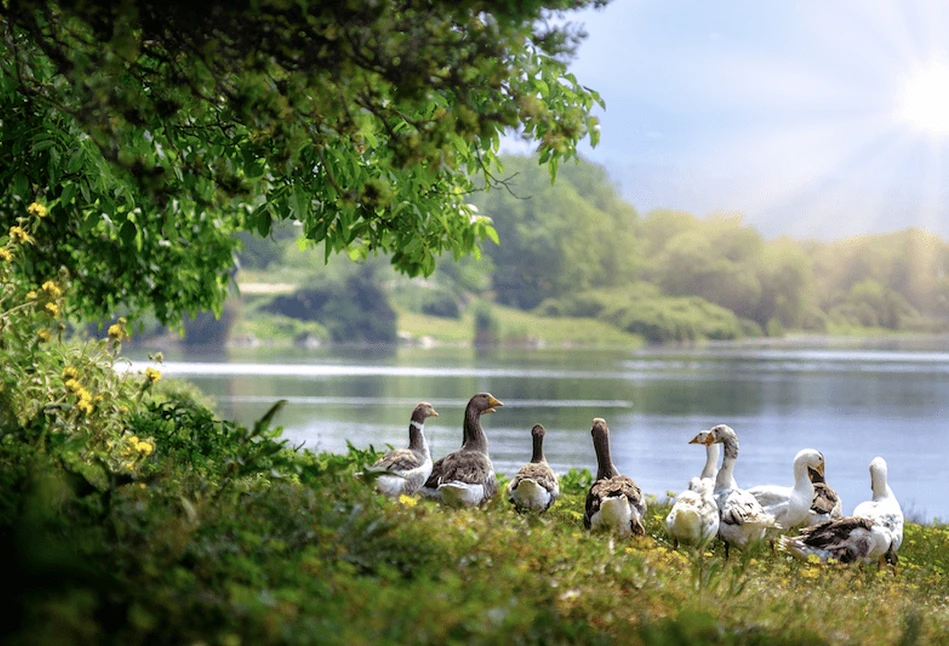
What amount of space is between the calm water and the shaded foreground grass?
11141mm

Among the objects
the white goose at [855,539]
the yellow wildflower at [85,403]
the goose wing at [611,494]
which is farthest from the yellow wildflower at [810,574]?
the yellow wildflower at [85,403]

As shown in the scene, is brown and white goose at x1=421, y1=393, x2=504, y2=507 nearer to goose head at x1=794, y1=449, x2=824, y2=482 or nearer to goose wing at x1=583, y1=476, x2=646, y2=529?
goose wing at x1=583, y1=476, x2=646, y2=529

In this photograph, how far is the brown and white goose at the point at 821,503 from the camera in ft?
36.0

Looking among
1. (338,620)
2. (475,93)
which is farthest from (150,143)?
(338,620)

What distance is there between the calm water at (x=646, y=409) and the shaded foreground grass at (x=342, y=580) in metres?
11.1

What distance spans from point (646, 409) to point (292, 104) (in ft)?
109

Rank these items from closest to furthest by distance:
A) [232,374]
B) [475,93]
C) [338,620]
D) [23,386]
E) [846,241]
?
[338,620], [475,93], [23,386], [232,374], [846,241]

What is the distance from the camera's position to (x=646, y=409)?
38312mm

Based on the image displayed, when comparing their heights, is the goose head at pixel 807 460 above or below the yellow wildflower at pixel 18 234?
below

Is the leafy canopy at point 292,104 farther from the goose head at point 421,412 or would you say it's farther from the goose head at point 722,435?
the goose head at point 722,435

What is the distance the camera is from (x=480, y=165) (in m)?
9.56

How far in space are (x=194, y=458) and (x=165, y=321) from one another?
17.1 ft

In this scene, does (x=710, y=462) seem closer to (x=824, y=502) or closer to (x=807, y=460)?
(x=807, y=460)

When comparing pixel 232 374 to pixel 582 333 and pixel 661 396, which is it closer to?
pixel 661 396
